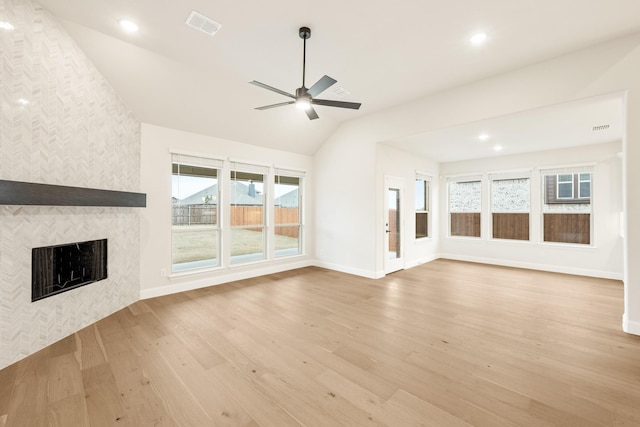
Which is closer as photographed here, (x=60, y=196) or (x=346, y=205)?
(x=60, y=196)

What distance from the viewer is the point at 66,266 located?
2.97 metres

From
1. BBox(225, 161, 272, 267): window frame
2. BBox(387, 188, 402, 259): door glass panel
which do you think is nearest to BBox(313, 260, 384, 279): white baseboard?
BBox(387, 188, 402, 259): door glass panel

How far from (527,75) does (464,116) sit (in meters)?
0.82

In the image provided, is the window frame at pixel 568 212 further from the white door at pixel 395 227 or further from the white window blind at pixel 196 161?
the white window blind at pixel 196 161

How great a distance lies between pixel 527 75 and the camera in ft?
11.2

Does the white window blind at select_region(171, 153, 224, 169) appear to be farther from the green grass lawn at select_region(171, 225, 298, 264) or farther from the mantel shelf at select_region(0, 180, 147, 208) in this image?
the green grass lawn at select_region(171, 225, 298, 264)

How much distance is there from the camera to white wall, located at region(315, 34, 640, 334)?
9.43ft

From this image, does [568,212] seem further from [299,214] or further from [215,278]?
[215,278]

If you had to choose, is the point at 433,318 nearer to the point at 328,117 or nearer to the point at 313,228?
the point at 313,228

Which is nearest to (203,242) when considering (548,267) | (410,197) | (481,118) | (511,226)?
(410,197)

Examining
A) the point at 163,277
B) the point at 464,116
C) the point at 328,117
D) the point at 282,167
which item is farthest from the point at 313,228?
the point at 464,116

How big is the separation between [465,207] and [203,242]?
6855mm

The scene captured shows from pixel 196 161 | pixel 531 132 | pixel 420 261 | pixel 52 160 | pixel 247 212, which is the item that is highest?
pixel 531 132

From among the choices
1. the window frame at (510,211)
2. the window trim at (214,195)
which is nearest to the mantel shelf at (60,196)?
the window trim at (214,195)
